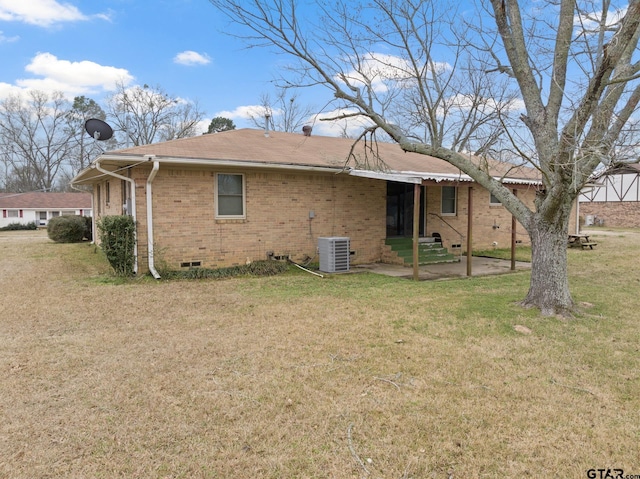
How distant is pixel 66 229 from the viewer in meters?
18.9

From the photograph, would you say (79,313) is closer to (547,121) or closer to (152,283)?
(152,283)

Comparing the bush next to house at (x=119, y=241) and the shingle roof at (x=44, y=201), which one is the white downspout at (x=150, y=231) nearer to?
the bush next to house at (x=119, y=241)

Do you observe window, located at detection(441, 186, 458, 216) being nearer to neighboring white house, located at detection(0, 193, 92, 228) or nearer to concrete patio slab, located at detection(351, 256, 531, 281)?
concrete patio slab, located at detection(351, 256, 531, 281)

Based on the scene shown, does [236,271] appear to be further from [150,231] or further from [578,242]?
[578,242]

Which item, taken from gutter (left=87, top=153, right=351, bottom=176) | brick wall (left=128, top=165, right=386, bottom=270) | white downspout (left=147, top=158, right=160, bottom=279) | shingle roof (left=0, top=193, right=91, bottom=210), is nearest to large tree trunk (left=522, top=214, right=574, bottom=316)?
gutter (left=87, top=153, right=351, bottom=176)

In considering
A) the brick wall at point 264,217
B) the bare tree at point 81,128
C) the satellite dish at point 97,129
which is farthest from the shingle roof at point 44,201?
the satellite dish at point 97,129

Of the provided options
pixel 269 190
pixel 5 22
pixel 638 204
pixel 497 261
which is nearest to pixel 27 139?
pixel 5 22

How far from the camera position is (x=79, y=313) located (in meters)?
6.58

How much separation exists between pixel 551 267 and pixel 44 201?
165 feet

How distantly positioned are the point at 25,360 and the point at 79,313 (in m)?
2.11

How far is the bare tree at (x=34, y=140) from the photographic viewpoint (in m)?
44.2

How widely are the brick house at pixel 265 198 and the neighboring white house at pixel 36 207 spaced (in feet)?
119

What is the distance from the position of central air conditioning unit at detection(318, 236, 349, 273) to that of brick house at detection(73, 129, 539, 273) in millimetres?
829

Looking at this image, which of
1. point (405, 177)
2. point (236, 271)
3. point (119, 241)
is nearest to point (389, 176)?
point (405, 177)
